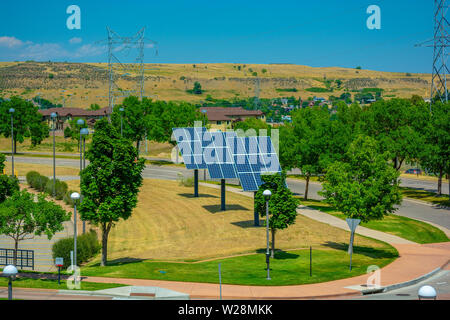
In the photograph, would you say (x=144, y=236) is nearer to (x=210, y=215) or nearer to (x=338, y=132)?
(x=210, y=215)

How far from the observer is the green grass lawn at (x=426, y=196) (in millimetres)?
58616

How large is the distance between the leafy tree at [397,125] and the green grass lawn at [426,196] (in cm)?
373

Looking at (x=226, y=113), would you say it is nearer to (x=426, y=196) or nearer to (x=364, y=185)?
(x=426, y=196)

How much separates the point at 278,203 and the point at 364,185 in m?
6.18

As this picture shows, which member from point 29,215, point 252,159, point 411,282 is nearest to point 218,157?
point 252,159

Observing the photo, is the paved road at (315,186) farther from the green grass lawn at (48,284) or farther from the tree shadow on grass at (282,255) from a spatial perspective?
the green grass lawn at (48,284)

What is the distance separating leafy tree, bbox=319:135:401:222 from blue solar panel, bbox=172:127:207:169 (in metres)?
17.3

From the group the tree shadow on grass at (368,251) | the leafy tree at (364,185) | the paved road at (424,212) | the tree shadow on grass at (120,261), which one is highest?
the leafy tree at (364,185)

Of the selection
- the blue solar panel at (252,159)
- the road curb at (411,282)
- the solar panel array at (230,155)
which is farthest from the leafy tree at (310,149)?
the road curb at (411,282)

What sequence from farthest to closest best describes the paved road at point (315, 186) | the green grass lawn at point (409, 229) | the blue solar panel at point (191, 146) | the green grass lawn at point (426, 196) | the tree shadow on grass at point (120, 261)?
the green grass lawn at point (426, 196), the paved road at point (315, 186), the blue solar panel at point (191, 146), the green grass lawn at point (409, 229), the tree shadow on grass at point (120, 261)

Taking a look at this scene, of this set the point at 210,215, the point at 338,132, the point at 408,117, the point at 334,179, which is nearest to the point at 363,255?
the point at 334,179

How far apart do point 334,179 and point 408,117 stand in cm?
4258

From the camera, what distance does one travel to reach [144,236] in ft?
139

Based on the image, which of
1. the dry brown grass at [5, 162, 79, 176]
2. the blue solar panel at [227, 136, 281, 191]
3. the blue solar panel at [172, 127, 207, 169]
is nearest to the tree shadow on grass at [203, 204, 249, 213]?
the blue solar panel at [172, 127, 207, 169]
